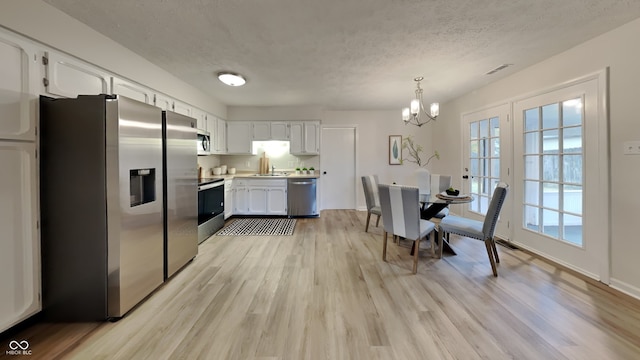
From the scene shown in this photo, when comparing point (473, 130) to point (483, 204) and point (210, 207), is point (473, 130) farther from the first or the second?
point (210, 207)

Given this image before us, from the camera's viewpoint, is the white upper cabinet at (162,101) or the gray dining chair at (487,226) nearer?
the gray dining chair at (487,226)

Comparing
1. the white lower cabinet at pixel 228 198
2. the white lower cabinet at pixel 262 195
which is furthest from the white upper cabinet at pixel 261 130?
the white lower cabinet at pixel 228 198

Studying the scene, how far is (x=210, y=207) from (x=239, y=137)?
79.2 inches

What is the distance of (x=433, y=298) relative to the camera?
2137mm

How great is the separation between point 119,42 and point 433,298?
3843 millimetres

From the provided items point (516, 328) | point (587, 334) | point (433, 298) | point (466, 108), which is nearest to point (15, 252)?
point (433, 298)

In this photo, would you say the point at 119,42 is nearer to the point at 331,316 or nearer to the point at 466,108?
the point at 331,316

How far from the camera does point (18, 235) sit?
1.63 metres

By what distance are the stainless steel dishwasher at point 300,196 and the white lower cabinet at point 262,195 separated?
0.10 metres

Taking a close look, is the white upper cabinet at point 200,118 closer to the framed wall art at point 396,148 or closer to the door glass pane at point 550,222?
the framed wall art at point 396,148

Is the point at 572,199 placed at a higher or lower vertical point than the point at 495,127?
lower

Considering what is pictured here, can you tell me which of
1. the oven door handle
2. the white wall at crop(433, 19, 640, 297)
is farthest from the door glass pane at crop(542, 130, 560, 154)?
the oven door handle

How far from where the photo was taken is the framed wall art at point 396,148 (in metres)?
5.79

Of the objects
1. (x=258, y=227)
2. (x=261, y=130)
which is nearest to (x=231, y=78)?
(x=261, y=130)
